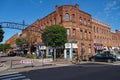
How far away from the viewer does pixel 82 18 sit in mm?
44125

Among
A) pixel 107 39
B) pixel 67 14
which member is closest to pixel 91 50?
pixel 67 14

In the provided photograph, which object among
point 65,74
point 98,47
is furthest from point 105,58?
point 65,74

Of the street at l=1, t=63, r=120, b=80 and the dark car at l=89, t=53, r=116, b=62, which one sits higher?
the dark car at l=89, t=53, r=116, b=62

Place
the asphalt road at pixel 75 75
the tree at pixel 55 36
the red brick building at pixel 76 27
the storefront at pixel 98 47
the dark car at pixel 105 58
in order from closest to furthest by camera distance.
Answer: the asphalt road at pixel 75 75
the dark car at pixel 105 58
the tree at pixel 55 36
the red brick building at pixel 76 27
the storefront at pixel 98 47

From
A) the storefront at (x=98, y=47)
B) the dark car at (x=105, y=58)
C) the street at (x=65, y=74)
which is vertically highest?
the storefront at (x=98, y=47)

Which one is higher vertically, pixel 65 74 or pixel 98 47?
pixel 98 47

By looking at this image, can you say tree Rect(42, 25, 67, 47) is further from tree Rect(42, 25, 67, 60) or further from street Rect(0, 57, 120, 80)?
street Rect(0, 57, 120, 80)

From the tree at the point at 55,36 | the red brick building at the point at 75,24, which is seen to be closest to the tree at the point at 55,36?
the tree at the point at 55,36

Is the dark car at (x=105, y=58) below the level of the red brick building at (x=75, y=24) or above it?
below

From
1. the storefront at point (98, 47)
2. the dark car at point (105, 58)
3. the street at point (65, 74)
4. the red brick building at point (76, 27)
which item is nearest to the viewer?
the street at point (65, 74)

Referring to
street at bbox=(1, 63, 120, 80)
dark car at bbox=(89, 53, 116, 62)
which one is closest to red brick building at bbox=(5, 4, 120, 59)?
dark car at bbox=(89, 53, 116, 62)

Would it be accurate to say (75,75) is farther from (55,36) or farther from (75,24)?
(75,24)

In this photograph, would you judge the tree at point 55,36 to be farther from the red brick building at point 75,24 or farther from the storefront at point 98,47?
the storefront at point 98,47

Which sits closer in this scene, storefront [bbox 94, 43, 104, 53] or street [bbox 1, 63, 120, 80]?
street [bbox 1, 63, 120, 80]
